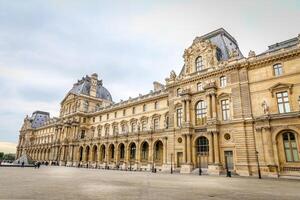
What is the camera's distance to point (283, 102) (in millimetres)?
29469

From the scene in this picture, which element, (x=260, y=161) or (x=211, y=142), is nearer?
(x=260, y=161)

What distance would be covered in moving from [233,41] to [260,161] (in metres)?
26.9

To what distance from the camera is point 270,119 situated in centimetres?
2897

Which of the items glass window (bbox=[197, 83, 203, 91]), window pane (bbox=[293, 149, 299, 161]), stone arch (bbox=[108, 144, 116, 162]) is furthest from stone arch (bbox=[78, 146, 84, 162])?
window pane (bbox=[293, 149, 299, 161])

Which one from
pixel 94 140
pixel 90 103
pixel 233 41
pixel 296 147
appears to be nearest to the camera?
pixel 296 147

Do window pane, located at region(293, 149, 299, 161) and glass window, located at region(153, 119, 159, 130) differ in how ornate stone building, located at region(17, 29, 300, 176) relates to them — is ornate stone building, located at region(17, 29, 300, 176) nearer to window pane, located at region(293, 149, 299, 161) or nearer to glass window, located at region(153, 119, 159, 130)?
window pane, located at region(293, 149, 299, 161)

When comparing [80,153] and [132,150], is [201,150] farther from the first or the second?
[80,153]

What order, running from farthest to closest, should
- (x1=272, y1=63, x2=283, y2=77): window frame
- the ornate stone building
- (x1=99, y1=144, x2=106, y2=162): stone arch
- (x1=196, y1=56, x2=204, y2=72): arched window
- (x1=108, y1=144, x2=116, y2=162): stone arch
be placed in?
(x1=99, y1=144, x2=106, y2=162): stone arch
(x1=108, y1=144, x2=116, y2=162): stone arch
(x1=196, y1=56, x2=204, y2=72): arched window
(x1=272, y1=63, x2=283, y2=77): window frame
the ornate stone building

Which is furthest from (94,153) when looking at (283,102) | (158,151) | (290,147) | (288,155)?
(283,102)

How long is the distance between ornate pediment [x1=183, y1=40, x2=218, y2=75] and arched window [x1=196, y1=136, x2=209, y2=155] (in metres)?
12.7

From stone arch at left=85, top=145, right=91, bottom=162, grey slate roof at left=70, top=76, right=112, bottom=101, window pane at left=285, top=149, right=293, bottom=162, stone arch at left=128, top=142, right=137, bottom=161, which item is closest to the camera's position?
window pane at left=285, top=149, right=293, bottom=162

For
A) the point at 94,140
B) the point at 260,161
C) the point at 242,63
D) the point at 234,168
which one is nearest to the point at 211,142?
the point at 234,168

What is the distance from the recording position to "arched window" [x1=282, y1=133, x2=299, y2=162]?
2698cm

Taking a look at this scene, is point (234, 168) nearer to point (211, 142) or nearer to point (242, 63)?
point (211, 142)
